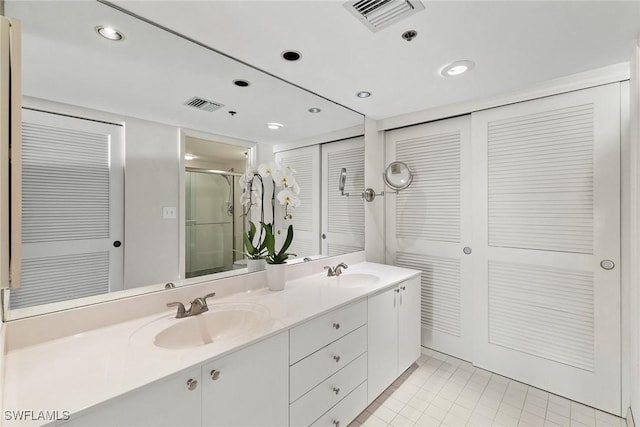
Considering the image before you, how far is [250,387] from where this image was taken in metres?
1.12

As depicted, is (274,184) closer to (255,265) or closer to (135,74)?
(255,265)

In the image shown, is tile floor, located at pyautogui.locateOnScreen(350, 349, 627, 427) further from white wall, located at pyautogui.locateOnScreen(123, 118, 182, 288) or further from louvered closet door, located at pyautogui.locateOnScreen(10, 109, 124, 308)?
louvered closet door, located at pyautogui.locateOnScreen(10, 109, 124, 308)

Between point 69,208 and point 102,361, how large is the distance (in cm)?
66

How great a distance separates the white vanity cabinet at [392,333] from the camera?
5.95 feet

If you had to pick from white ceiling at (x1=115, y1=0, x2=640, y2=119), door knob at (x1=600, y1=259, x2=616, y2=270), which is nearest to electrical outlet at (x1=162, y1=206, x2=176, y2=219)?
white ceiling at (x1=115, y1=0, x2=640, y2=119)

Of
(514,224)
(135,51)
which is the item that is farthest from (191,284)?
(514,224)

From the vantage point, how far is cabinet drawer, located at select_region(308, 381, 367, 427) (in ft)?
4.81

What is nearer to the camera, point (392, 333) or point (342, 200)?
point (392, 333)

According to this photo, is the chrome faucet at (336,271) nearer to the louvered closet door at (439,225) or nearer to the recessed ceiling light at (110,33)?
the louvered closet door at (439,225)

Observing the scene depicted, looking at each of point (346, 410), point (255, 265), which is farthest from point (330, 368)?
point (255, 265)

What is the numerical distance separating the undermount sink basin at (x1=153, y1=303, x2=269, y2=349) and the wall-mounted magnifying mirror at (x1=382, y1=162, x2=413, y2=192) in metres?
1.72

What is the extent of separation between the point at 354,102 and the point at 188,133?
53.7 inches

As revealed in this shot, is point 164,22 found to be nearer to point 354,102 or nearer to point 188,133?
point 188,133

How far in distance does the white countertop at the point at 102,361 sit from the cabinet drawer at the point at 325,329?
6cm
